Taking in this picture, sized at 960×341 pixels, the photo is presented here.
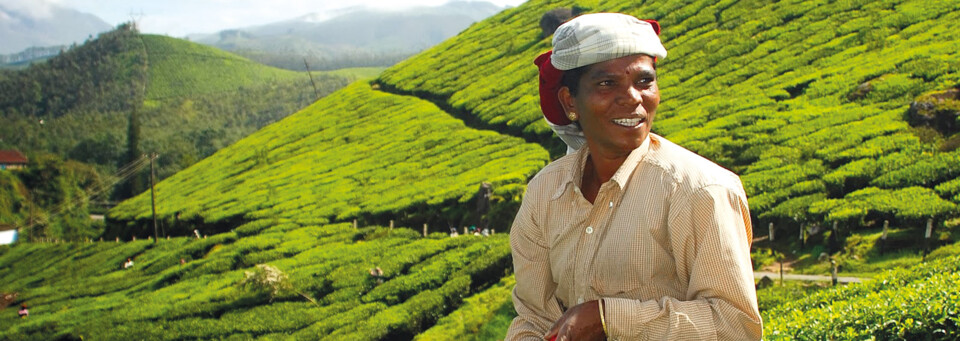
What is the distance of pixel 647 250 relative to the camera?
7.45ft

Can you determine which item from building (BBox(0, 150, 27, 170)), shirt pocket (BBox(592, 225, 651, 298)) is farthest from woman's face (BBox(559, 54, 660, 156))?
Answer: building (BBox(0, 150, 27, 170))

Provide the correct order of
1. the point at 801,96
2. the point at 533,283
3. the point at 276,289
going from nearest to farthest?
the point at 533,283 → the point at 276,289 → the point at 801,96

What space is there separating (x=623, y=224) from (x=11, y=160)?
104 metres

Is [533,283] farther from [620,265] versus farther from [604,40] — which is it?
[604,40]

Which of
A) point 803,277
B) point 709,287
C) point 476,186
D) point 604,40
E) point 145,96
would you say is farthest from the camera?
point 145,96

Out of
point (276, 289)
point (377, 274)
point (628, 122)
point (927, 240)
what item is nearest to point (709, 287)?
point (628, 122)

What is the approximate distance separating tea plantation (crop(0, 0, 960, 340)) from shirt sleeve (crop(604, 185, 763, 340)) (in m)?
2.91

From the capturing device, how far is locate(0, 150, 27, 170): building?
282 feet

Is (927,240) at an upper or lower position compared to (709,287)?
lower

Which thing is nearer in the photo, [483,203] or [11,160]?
[483,203]

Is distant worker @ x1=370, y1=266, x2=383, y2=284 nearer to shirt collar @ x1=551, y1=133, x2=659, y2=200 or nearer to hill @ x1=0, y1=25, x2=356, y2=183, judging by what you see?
shirt collar @ x1=551, y1=133, x2=659, y2=200

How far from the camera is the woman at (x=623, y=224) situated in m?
2.11

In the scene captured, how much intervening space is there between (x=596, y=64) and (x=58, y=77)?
553 ft

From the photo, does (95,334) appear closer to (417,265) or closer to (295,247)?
(295,247)
